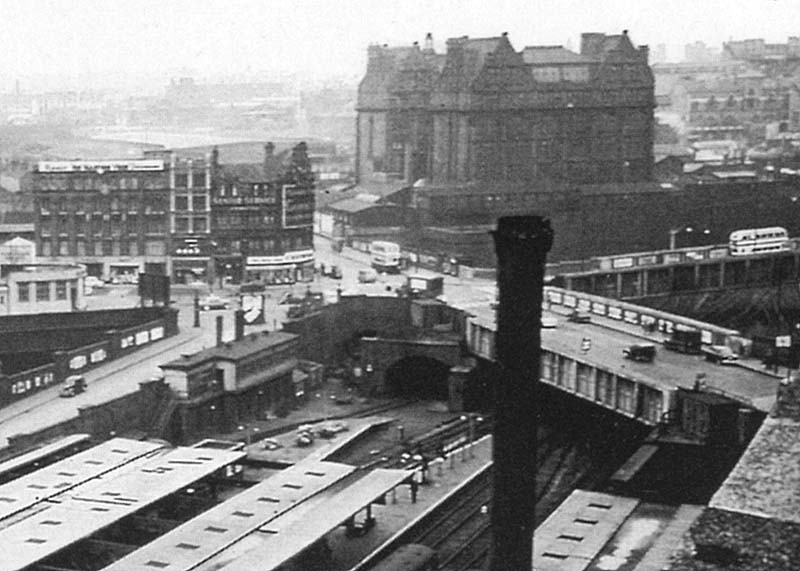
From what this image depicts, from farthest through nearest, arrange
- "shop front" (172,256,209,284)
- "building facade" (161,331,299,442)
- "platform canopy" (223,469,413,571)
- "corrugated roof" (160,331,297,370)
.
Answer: "shop front" (172,256,209,284) < "corrugated roof" (160,331,297,370) < "building facade" (161,331,299,442) < "platform canopy" (223,469,413,571)

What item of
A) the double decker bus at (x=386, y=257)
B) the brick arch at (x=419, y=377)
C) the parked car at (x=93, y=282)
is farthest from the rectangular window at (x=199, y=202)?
the brick arch at (x=419, y=377)

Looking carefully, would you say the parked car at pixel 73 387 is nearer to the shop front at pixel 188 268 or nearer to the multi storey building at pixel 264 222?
the shop front at pixel 188 268

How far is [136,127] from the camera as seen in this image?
31.0 meters

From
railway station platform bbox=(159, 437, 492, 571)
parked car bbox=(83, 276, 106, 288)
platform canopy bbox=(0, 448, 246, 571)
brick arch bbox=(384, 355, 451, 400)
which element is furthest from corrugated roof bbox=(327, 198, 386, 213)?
platform canopy bbox=(0, 448, 246, 571)

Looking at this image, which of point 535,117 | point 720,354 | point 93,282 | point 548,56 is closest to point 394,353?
point 720,354

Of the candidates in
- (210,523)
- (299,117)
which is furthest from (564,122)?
(210,523)

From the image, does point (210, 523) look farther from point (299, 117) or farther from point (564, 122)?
point (299, 117)

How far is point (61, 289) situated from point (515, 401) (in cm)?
1257

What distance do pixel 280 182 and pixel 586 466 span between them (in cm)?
1025

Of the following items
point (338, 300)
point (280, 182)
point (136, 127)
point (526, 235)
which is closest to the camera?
point (526, 235)

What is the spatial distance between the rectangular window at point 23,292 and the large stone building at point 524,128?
9219 millimetres

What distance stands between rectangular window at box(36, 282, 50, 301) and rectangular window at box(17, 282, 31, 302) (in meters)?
0.12

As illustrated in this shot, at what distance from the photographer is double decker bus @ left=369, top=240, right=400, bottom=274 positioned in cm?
2480

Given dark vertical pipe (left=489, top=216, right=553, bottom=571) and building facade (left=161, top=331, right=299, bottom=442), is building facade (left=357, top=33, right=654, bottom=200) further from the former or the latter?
dark vertical pipe (left=489, top=216, right=553, bottom=571)
